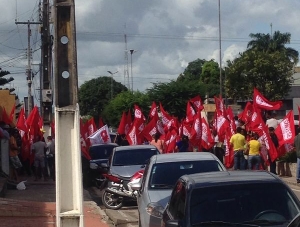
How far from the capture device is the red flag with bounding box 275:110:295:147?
24703 millimetres

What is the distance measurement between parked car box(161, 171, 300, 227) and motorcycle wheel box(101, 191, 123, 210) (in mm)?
9994

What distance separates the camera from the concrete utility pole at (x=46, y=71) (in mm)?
33062

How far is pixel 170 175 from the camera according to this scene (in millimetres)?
13117

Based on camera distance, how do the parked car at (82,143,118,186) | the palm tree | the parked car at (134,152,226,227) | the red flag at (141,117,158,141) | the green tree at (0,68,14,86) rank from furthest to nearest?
the palm tree, the green tree at (0,68,14,86), the red flag at (141,117,158,141), the parked car at (82,143,118,186), the parked car at (134,152,226,227)

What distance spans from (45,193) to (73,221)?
11756 mm

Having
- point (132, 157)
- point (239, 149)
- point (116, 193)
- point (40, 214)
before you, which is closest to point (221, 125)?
point (239, 149)

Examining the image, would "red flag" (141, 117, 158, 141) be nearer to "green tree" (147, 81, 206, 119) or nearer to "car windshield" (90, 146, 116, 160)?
"car windshield" (90, 146, 116, 160)

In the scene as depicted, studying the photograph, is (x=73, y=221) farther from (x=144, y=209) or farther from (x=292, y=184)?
(x=292, y=184)

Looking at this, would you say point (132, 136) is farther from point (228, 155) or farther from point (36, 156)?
point (228, 155)

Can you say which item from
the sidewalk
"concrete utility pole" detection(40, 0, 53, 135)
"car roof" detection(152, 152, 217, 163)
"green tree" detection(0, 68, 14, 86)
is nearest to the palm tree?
"green tree" detection(0, 68, 14, 86)

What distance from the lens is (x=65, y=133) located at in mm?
10039

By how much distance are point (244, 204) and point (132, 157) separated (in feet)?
40.7

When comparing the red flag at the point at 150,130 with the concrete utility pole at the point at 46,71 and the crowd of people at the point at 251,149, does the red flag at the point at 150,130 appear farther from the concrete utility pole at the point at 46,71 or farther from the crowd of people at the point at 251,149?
the concrete utility pole at the point at 46,71

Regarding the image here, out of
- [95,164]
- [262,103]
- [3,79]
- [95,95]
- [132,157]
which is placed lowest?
[95,164]
